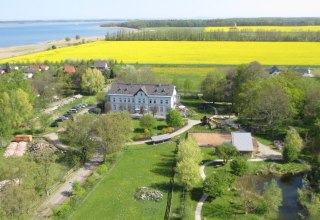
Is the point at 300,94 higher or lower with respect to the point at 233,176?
higher

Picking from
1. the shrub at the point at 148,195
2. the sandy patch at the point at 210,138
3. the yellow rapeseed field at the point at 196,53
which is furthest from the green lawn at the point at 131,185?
the yellow rapeseed field at the point at 196,53

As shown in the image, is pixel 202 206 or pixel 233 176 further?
pixel 233 176

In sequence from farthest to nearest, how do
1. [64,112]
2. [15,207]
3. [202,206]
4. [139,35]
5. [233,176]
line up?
[139,35] < [64,112] < [233,176] < [202,206] < [15,207]

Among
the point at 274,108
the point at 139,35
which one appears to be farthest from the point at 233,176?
the point at 139,35

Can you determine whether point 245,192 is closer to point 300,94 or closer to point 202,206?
point 202,206

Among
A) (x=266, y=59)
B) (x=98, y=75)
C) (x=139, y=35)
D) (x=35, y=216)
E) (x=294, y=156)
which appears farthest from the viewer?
(x=139, y=35)

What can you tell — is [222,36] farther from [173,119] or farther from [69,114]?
[173,119]
